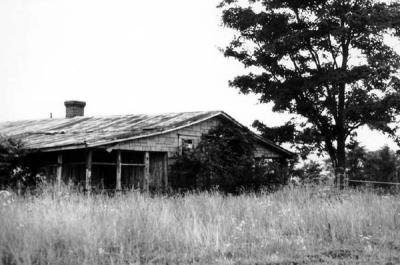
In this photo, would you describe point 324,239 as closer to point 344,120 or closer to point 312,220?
point 312,220

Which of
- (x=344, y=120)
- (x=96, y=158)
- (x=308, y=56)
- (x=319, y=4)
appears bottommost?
(x=96, y=158)

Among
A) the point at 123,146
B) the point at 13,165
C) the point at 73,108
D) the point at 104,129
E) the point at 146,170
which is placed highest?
the point at 73,108

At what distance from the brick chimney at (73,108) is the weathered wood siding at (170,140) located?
10271mm

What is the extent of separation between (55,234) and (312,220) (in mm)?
4779

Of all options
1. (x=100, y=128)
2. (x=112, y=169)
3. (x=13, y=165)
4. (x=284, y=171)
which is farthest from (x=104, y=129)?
(x=284, y=171)

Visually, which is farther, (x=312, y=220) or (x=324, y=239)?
(x=312, y=220)

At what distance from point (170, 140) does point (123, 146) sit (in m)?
2.36

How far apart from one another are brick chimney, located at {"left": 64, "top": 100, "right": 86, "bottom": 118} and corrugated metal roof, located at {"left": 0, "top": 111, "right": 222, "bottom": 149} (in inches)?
84.9

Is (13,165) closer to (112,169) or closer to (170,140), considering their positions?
(112,169)

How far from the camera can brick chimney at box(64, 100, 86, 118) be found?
29219 millimetres

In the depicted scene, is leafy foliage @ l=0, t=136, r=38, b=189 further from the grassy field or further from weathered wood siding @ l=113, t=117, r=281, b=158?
the grassy field

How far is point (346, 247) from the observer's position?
8195 millimetres

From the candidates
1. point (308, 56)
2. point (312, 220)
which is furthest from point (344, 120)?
point (312, 220)

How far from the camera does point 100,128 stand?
21812 millimetres
